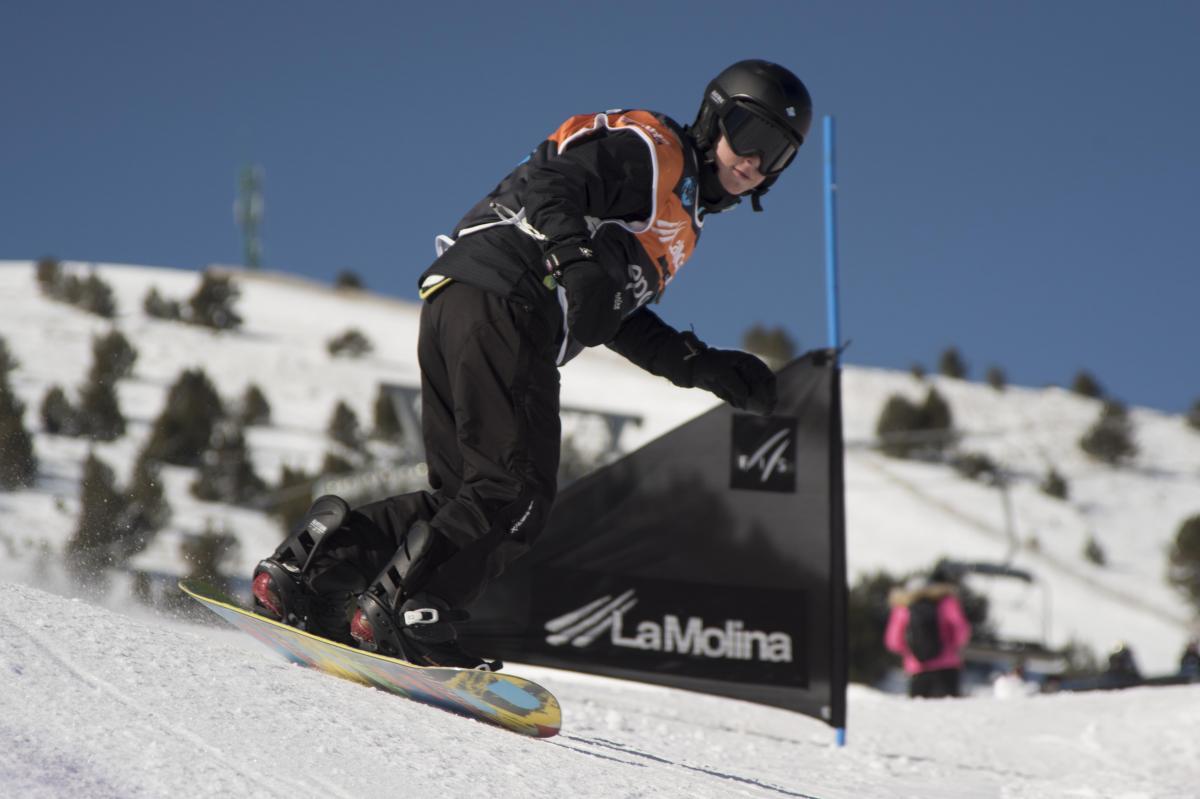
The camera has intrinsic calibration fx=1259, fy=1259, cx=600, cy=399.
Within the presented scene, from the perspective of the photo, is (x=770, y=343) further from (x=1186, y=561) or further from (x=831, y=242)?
(x=831, y=242)

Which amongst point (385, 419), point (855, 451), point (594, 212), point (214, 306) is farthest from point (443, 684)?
point (214, 306)

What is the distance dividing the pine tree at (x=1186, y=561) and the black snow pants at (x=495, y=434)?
72.1ft

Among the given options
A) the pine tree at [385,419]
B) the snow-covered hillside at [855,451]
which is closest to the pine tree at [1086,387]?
the snow-covered hillside at [855,451]

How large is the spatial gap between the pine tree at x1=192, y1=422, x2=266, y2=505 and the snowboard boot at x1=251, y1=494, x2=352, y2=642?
16272 mm

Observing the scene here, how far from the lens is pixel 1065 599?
21297 mm

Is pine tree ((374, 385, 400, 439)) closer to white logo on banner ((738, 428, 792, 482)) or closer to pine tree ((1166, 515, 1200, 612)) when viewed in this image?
pine tree ((1166, 515, 1200, 612))

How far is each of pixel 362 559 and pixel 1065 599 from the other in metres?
20.2

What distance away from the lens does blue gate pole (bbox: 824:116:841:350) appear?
5.24m

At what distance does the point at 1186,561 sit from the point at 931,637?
671 inches

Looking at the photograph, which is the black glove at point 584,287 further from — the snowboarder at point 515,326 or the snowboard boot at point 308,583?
the snowboard boot at point 308,583

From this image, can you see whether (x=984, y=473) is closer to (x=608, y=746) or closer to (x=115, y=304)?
(x=115, y=304)

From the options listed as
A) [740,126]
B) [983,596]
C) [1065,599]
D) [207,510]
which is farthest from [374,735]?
[1065,599]

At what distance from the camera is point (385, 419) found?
2467cm

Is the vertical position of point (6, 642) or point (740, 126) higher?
point (740, 126)
